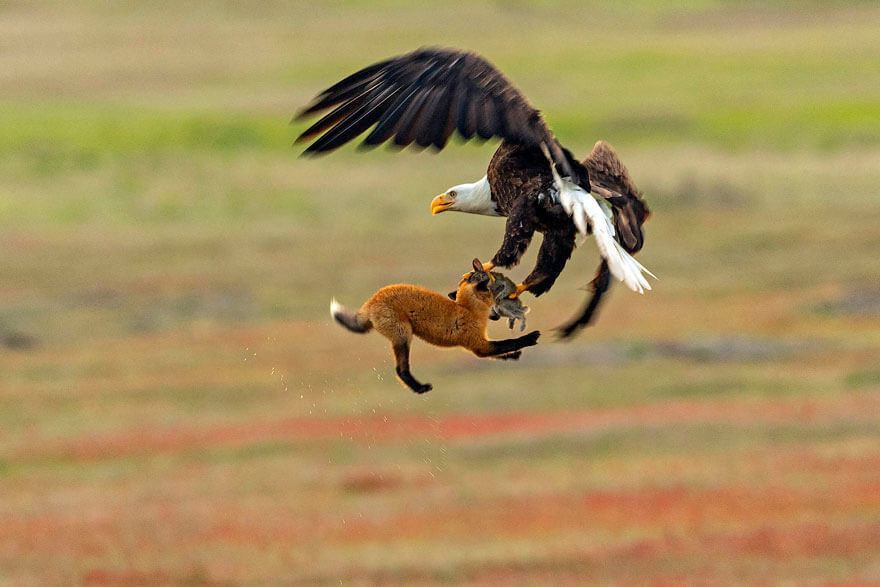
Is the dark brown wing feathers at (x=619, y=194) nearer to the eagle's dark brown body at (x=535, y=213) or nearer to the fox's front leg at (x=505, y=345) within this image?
the eagle's dark brown body at (x=535, y=213)

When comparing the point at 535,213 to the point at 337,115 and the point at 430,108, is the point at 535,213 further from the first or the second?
the point at 337,115

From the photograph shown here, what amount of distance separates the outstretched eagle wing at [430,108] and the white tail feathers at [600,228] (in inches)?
2.0

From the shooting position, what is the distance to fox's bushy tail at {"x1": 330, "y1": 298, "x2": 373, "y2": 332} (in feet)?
21.0

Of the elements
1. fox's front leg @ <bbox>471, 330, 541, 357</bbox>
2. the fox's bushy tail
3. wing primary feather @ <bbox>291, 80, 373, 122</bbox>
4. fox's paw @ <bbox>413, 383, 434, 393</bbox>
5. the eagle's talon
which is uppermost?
wing primary feather @ <bbox>291, 80, 373, 122</bbox>

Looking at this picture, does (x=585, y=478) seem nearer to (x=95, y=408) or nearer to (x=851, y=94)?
(x=95, y=408)

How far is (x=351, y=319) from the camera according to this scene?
650cm

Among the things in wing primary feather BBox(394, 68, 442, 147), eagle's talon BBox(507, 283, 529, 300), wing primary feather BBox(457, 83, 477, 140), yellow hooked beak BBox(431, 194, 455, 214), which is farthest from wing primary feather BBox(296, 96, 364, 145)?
eagle's talon BBox(507, 283, 529, 300)

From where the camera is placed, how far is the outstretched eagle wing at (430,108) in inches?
257

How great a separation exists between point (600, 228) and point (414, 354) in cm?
3016

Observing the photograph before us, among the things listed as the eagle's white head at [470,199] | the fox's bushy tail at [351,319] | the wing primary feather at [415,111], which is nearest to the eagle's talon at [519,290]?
the eagle's white head at [470,199]

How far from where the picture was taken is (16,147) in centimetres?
6138

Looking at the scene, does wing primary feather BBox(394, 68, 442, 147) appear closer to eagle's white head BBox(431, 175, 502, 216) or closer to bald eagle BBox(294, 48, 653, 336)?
bald eagle BBox(294, 48, 653, 336)

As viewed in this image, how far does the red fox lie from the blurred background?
11.2 inches

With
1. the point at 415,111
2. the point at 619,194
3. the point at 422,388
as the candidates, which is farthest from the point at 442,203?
the point at 422,388
